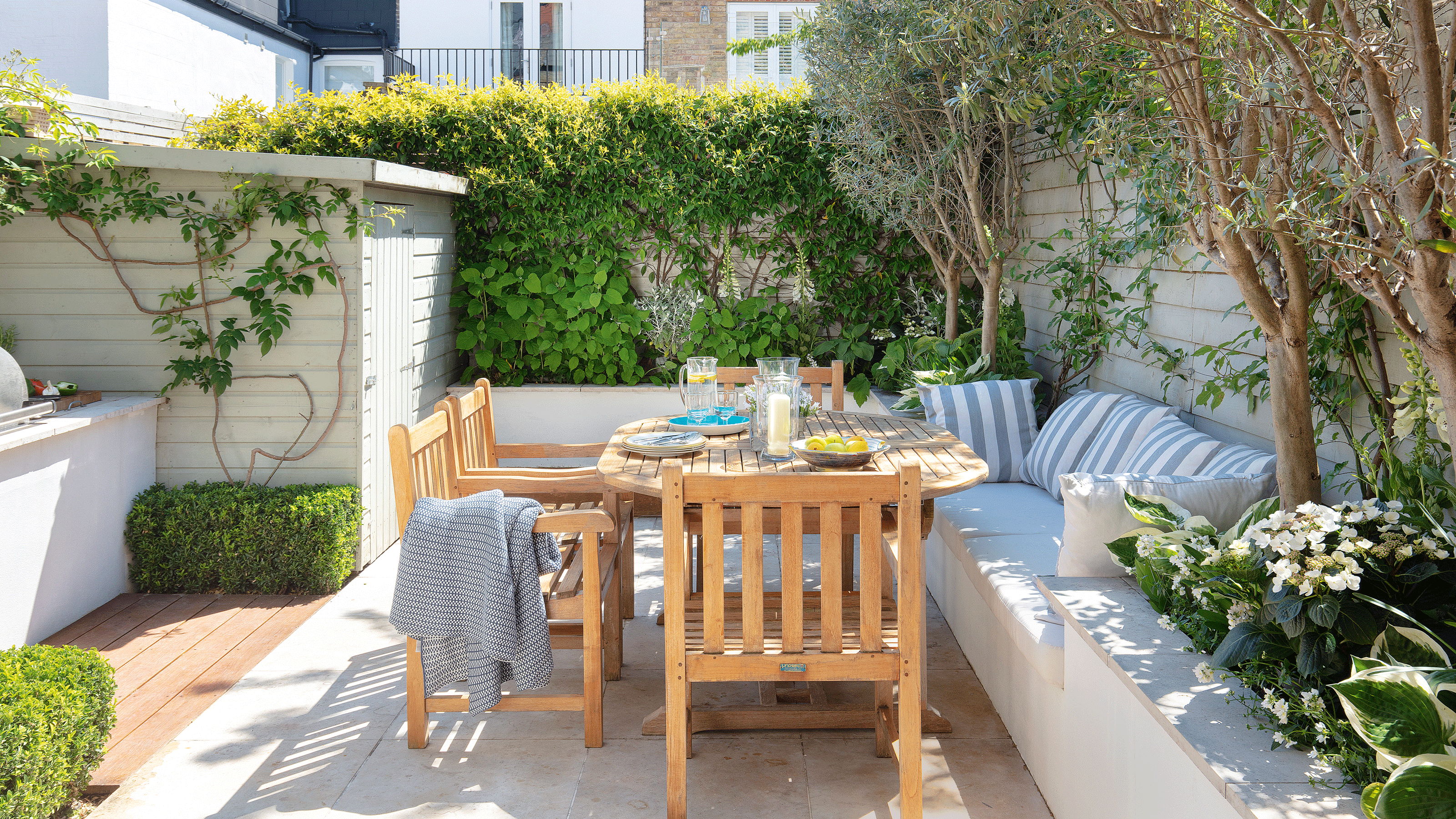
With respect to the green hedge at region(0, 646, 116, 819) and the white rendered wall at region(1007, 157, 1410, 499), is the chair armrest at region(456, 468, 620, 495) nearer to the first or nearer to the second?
the green hedge at region(0, 646, 116, 819)

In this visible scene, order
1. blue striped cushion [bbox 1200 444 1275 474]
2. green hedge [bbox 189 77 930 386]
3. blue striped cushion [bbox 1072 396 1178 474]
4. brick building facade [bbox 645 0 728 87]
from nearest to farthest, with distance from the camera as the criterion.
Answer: blue striped cushion [bbox 1200 444 1275 474]
blue striped cushion [bbox 1072 396 1178 474]
green hedge [bbox 189 77 930 386]
brick building facade [bbox 645 0 728 87]

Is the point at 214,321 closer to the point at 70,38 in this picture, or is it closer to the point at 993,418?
the point at 993,418

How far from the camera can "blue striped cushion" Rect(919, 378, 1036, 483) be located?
4242 mm

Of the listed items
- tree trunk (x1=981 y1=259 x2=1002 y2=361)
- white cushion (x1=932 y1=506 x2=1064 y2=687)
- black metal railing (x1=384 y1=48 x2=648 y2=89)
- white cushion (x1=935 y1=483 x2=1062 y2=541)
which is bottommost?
white cushion (x1=932 y1=506 x2=1064 y2=687)

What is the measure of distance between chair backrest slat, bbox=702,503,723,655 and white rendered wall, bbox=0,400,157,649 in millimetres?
2384

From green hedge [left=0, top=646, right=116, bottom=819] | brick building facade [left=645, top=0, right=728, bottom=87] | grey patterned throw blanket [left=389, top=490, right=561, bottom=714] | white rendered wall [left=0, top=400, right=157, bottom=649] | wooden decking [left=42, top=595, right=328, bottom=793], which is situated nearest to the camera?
green hedge [left=0, top=646, right=116, bottom=819]

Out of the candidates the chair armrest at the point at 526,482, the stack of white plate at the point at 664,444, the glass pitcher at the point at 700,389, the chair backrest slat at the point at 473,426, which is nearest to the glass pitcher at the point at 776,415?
the stack of white plate at the point at 664,444

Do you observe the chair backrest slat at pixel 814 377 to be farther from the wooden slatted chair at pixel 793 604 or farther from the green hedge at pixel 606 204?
the wooden slatted chair at pixel 793 604

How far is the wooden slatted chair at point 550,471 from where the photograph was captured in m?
3.13

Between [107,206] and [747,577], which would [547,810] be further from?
[107,206]

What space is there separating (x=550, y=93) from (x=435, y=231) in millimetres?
1082

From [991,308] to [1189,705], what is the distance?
11.7ft

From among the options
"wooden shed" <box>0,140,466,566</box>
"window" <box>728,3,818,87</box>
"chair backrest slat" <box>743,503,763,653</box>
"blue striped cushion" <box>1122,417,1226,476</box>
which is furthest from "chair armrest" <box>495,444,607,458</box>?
"window" <box>728,3,818,87</box>

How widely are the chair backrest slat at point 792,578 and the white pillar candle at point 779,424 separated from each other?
2.20 ft
